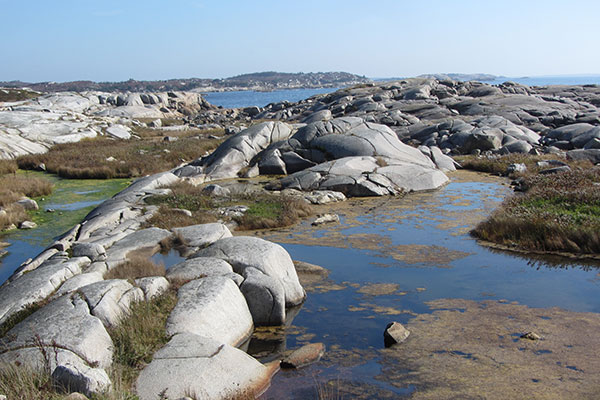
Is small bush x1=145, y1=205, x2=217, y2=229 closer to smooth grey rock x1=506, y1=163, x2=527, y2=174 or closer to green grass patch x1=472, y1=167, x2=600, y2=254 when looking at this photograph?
green grass patch x1=472, y1=167, x2=600, y2=254

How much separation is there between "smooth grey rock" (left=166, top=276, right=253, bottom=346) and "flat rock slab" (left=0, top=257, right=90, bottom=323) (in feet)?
7.19

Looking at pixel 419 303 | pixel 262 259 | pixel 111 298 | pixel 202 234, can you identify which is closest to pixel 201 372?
pixel 111 298

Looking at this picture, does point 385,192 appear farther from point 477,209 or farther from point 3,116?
point 3,116

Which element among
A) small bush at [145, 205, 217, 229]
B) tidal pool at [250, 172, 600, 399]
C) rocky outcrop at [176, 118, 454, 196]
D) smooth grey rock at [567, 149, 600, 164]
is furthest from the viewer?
smooth grey rock at [567, 149, 600, 164]

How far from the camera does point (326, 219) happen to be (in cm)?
1670

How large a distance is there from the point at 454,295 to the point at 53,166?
2392 cm

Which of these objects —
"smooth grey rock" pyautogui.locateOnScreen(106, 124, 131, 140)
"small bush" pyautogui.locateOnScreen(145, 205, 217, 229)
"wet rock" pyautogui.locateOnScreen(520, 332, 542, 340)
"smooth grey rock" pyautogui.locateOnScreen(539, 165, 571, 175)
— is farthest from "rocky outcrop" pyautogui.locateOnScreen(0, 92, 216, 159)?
"wet rock" pyautogui.locateOnScreen(520, 332, 542, 340)

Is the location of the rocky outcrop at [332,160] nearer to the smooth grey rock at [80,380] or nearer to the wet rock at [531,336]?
the wet rock at [531,336]

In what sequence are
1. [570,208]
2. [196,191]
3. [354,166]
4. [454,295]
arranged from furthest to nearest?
[354,166] < [196,191] < [570,208] < [454,295]

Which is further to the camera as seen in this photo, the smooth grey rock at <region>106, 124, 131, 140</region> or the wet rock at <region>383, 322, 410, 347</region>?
the smooth grey rock at <region>106, 124, 131, 140</region>

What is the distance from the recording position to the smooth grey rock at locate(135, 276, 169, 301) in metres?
8.60

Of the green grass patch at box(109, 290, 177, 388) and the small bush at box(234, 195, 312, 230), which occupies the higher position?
the green grass patch at box(109, 290, 177, 388)

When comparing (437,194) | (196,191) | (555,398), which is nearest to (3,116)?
(196,191)

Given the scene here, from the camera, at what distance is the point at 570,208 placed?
1477 cm
